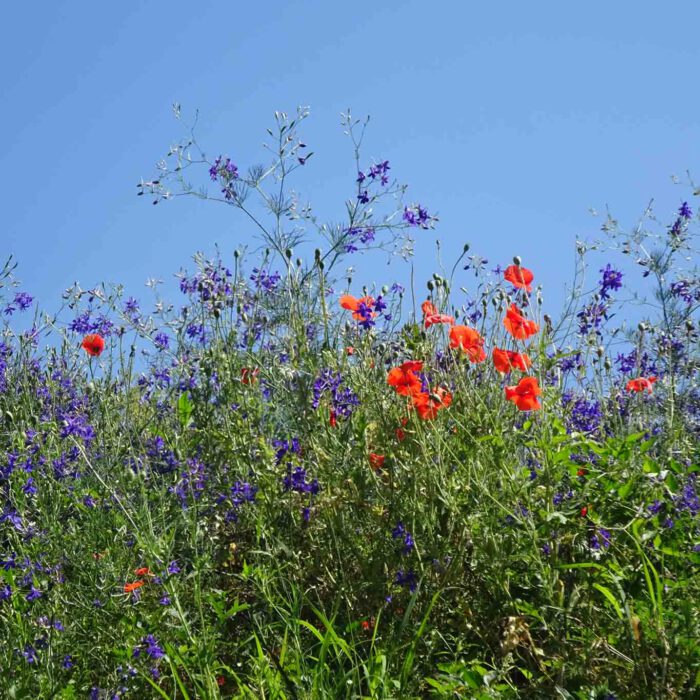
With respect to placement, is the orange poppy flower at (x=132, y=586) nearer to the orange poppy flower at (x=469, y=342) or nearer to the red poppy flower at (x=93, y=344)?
the red poppy flower at (x=93, y=344)

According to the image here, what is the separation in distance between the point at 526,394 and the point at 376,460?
66 cm

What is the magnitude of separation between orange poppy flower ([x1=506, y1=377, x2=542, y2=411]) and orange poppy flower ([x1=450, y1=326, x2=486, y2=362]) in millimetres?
354

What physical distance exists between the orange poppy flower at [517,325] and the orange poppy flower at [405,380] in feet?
1.11

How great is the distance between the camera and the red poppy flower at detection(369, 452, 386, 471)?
11.5 feet

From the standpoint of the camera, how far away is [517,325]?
10.8ft

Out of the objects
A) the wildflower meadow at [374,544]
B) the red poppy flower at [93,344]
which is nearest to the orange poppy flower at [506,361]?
the wildflower meadow at [374,544]

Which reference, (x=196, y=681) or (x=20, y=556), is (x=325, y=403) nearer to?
(x=196, y=681)

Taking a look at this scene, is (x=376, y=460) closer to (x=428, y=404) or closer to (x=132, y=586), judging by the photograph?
(x=428, y=404)

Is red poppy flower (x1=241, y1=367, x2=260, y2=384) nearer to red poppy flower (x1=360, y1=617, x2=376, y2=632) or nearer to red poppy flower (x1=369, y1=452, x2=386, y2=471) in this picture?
red poppy flower (x1=369, y1=452, x2=386, y2=471)

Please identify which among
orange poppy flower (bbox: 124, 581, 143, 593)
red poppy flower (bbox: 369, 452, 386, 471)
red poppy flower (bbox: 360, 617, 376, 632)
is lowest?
red poppy flower (bbox: 360, 617, 376, 632)

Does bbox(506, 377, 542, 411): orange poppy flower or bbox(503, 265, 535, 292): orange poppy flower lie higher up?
bbox(503, 265, 535, 292): orange poppy flower

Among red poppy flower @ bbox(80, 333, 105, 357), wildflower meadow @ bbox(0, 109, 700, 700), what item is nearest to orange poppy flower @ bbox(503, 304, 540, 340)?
wildflower meadow @ bbox(0, 109, 700, 700)

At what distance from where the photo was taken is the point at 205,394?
3.86 meters

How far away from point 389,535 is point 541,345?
821mm
